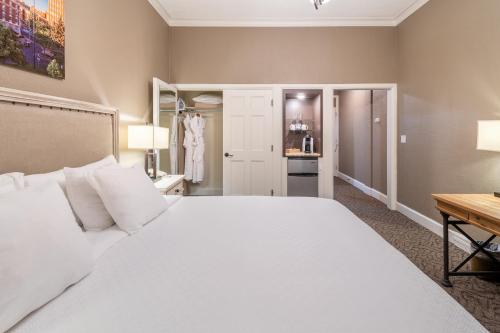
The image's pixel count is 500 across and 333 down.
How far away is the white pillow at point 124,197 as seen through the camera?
149cm

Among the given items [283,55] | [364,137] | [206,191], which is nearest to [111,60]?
[283,55]

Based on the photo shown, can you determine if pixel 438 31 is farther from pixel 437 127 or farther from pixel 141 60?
pixel 141 60

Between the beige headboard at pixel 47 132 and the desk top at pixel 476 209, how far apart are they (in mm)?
2749

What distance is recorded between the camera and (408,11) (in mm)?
3939

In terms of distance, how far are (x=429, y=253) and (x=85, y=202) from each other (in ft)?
10.2

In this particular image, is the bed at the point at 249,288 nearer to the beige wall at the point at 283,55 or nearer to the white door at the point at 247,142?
the white door at the point at 247,142

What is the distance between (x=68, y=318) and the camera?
2.54 feet

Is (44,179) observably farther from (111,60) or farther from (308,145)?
(308,145)

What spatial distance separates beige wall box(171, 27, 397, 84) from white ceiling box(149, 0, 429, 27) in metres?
0.10

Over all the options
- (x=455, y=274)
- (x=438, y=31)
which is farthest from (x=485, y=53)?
(x=455, y=274)

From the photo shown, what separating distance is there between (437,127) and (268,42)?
2647 millimetres

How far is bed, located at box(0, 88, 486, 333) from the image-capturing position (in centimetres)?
75

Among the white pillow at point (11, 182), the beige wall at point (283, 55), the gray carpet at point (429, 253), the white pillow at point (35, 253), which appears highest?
the beige wall at point (283, 55)

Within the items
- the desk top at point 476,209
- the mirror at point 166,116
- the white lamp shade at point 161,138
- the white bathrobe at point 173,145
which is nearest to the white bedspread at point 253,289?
the desk top at point 476,209
